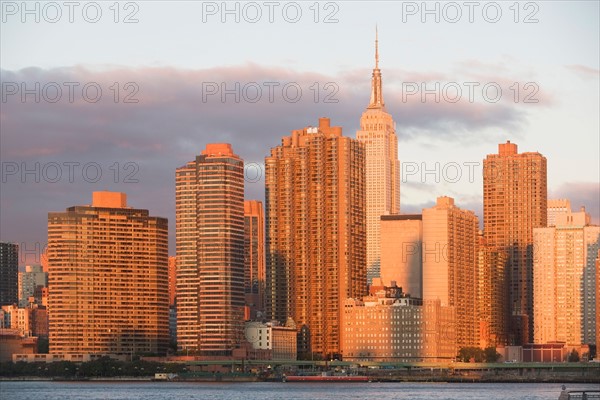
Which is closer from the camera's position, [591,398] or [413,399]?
[591,398]

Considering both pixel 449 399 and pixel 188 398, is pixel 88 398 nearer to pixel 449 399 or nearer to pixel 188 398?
pixel 188 398

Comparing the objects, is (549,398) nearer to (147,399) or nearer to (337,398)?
(337,398)

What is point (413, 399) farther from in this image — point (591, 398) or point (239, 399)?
point (591, 398)

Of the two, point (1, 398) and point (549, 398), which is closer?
point (549, 398)

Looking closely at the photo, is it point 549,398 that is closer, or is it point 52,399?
point 549,398

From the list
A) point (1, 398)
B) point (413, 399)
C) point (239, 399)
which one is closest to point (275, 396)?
point (239, 399)

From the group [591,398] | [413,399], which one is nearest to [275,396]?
[413,399]

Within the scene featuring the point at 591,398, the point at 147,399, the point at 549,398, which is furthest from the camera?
the point at 147,399

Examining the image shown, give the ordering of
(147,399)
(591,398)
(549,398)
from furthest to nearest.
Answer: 1. (147,399)
2. (549,398)
3. (591,398)
